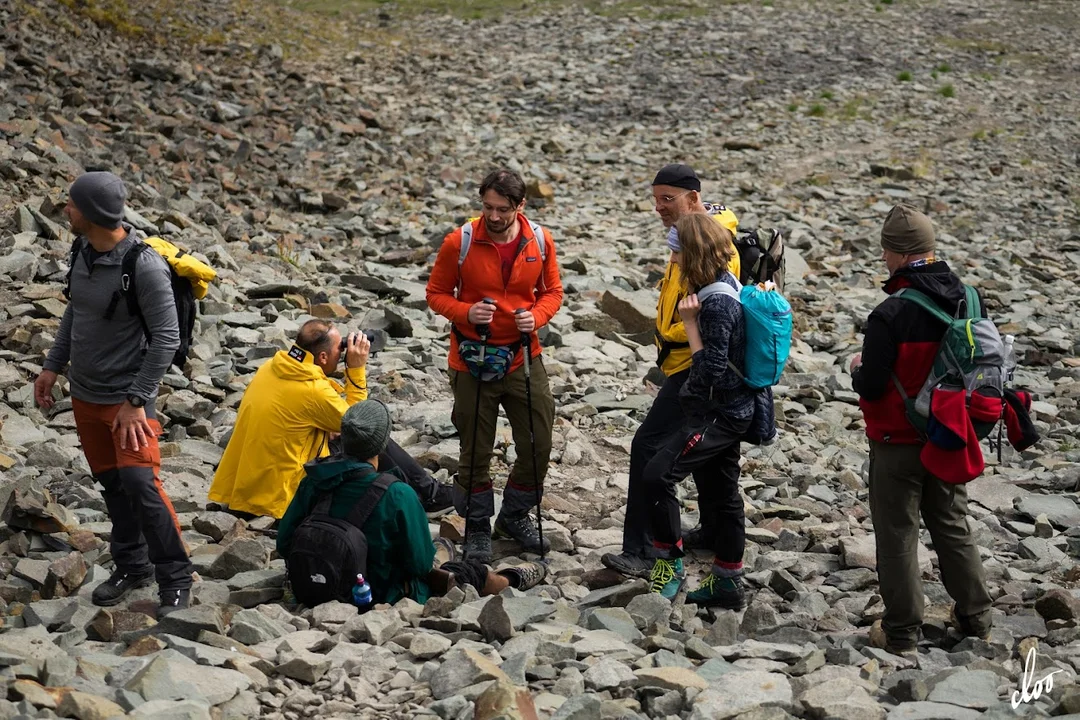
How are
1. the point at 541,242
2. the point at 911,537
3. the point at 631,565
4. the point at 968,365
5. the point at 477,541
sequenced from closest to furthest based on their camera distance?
the point at 968,365 < the point at 911,537 < the point at 631,565 < the point at 541,242 < the point at 477,541

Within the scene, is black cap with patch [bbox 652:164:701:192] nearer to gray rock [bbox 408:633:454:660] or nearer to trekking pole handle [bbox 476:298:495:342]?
trekking pole handle [bbox 476:298:495:342]

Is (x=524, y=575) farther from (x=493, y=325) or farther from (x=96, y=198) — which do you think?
(x=96, y=198)

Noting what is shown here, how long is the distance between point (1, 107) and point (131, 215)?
4.75m

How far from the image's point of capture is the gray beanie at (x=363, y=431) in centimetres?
645

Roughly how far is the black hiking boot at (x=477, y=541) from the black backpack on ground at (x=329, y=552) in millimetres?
1290

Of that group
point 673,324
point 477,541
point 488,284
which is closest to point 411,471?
point 477,541

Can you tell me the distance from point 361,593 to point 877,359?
3.21m

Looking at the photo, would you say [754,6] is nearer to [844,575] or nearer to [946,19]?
[946,19]

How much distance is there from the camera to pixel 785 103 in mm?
27109

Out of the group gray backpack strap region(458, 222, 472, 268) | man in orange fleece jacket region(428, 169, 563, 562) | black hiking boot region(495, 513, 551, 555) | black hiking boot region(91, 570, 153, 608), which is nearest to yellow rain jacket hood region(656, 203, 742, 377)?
man in orange fleece jacket region(428, 169, 563, 562)

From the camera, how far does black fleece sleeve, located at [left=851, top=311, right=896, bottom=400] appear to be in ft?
19.2

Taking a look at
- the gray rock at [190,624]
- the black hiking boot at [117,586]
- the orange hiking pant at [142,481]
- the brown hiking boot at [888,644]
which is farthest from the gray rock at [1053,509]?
the black hiking boot at [117,586]

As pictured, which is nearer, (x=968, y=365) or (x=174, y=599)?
(x=968, y=365)

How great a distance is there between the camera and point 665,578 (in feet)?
23.1
